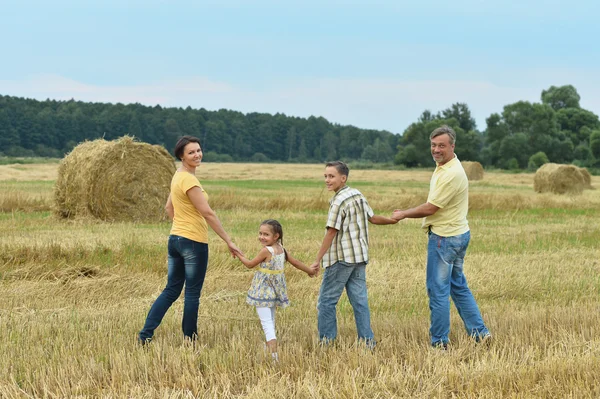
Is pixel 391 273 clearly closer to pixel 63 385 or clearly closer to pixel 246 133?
pixel 63 385

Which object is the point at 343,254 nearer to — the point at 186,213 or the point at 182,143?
the point at 186,213

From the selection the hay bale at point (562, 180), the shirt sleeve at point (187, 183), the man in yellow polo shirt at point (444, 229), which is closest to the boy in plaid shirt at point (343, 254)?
the man in yellow polo shirt at point (444, 229)

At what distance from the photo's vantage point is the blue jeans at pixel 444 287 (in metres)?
6.36

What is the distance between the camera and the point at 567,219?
18.4 metres

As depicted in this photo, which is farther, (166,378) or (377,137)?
(377,137)

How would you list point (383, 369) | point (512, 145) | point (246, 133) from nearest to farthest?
point (383, 369) < point (512, 145) < point (246, 133)

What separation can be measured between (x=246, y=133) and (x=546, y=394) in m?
93.6

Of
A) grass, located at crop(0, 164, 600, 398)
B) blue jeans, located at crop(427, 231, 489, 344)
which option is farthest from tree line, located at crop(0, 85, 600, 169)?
blue jeans, located at crop(427, 231, 489, 344)

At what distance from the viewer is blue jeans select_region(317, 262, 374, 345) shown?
6312 millimetres

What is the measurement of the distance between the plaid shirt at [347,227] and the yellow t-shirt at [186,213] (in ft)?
3.73

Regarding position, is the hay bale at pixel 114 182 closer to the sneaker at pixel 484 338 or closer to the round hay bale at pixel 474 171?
the sneaker at pixel 484 338

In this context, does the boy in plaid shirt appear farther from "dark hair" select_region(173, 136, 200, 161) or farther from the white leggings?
"dark hair" select_region(173, 136, 200, 161)

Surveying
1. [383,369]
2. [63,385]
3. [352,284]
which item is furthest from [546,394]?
[63,385]

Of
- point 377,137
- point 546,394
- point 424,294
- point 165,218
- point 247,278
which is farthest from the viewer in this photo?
point 377,137
